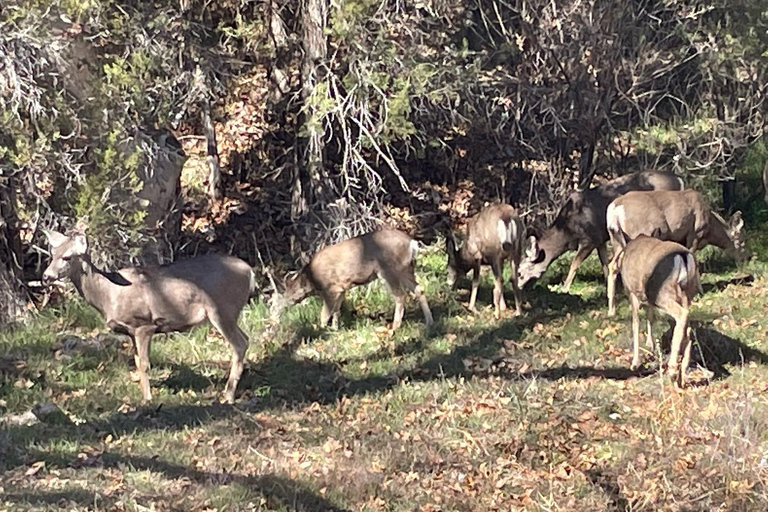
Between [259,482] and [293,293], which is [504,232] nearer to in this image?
[293,293]

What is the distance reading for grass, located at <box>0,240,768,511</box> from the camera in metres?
7.06

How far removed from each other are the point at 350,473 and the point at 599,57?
27.2ft

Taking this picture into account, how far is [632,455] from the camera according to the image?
7.65 m

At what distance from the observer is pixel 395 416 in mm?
8680

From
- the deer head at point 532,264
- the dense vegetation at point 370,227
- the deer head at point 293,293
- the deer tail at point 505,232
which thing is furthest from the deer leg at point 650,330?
the deer head at point 293,293

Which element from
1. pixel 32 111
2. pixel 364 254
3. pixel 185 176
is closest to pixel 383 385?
pixel 364 254

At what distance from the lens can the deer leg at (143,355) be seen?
366 inches

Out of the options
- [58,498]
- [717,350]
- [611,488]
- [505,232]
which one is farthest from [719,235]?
[58,498]

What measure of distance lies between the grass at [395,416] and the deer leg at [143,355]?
125 mm

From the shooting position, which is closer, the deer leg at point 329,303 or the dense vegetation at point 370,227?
the dense vegetation at point 370,227

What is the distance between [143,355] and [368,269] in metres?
2.95

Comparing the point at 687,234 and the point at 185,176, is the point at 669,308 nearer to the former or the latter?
Result: the point at 687,234

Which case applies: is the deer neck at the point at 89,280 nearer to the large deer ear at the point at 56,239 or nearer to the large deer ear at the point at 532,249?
the large deer ear at the point at 56,239

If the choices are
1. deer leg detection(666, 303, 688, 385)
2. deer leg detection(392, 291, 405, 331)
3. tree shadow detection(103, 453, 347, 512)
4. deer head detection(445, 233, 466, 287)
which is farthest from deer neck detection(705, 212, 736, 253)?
tree shadow detection(103, 453, 347, 512)
